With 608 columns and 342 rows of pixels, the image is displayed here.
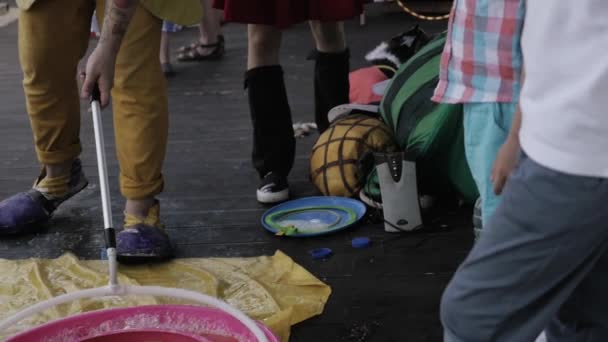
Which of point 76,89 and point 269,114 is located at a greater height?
point 76,89

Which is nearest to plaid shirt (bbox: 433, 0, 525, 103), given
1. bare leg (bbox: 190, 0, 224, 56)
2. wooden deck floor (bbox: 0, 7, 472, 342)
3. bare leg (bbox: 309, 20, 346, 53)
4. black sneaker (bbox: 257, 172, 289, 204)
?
wooden deck floor (bbox: 0, 7, 472, 342)

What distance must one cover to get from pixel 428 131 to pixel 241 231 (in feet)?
2.14

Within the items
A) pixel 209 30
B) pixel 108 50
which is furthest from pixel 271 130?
pixel 209 30

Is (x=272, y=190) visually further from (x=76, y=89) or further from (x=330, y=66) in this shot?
(x=76, y=89)

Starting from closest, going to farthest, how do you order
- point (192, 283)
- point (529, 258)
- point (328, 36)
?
point (529, 258), point (192, 283), point (328, 36)

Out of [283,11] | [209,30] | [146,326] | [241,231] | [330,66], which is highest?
[283,11]

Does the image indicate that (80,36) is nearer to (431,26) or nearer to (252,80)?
(252,80)

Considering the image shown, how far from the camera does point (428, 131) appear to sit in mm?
2906

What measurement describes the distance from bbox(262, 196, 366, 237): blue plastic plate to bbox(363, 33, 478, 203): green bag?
0.31ft

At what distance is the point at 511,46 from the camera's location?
5.51 feet

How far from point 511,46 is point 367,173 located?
140 cm

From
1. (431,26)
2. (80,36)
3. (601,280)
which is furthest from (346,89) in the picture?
(431,26)

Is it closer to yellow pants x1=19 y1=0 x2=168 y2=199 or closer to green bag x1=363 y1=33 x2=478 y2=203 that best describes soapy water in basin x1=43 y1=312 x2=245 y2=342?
yellow pants x1=19 y1=0 x2=168 y2=199

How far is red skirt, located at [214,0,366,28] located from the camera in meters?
2.89
